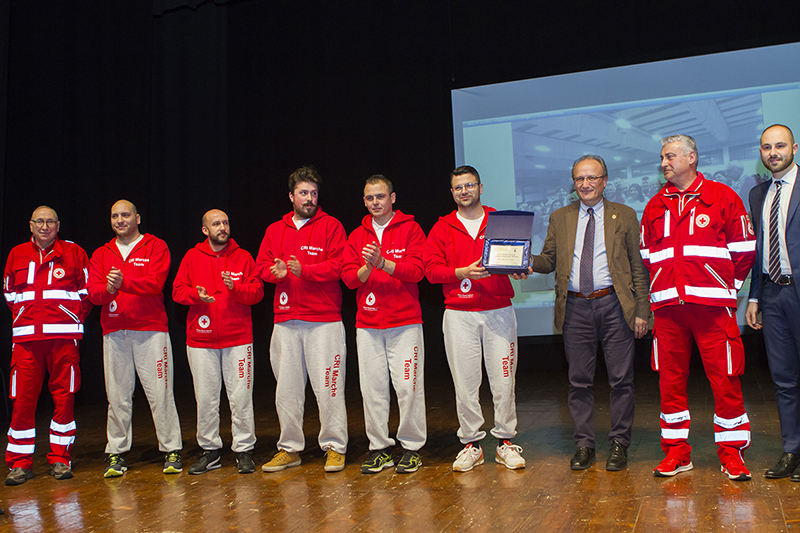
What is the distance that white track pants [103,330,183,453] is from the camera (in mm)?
3527

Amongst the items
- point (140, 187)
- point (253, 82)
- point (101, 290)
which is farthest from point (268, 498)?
point (253, 82)

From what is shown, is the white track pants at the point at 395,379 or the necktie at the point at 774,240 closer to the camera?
the necktie at the point at 774,240

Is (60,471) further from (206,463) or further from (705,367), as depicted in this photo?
(705,367)

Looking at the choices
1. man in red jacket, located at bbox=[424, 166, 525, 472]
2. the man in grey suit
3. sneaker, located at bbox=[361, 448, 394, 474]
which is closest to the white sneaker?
man in red jacket, located at bbox=[424, 166, 525, 472]

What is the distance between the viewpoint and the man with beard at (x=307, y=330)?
3.31 meters

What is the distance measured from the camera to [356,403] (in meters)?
5.62

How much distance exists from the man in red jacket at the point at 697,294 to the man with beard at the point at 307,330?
64.4 inches

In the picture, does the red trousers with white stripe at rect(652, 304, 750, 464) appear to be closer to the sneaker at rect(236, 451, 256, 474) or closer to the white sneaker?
the white sneaker

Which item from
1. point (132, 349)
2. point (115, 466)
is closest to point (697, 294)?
point (132, 349)

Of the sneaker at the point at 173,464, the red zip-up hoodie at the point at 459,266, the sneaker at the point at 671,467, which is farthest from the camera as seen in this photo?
the sneaker at the point at 173,464

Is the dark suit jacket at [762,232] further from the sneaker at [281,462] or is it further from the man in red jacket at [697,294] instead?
the sneaker at [281,462]

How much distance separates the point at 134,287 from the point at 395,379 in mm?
1551

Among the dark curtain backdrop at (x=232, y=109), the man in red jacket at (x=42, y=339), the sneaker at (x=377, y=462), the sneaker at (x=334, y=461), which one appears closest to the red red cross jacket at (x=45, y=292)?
the man in red jacket at (x=42, y=339)

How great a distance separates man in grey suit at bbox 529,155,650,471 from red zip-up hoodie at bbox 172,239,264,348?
1.62 meters
